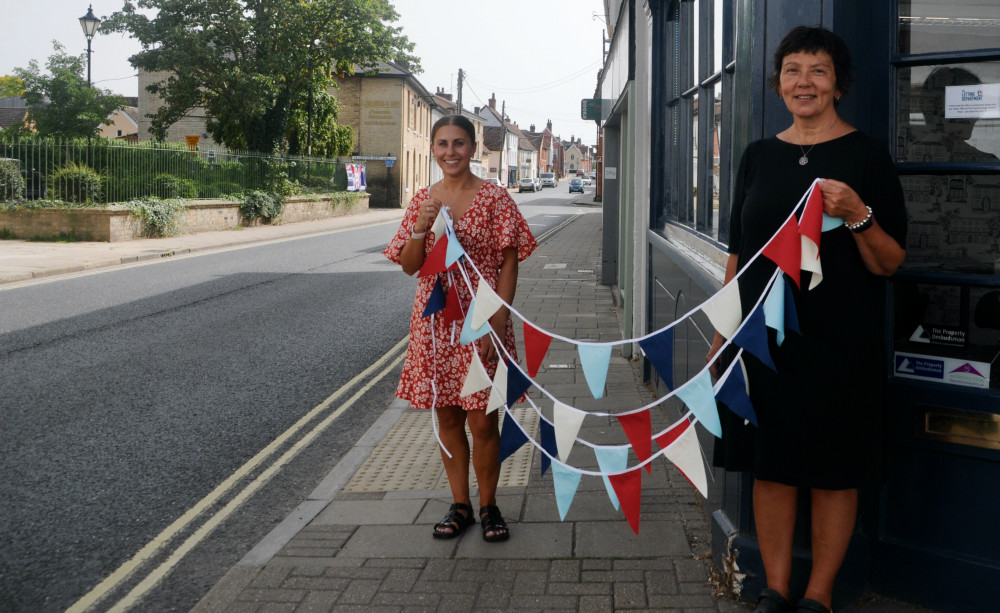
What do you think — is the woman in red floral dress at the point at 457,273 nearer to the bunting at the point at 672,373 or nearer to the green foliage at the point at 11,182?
the bunting at the point at 672,373

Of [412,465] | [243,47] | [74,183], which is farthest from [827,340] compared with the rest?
[243,47]

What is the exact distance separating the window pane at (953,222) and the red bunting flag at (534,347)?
130 cm

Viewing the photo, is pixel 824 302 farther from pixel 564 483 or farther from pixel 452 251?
pixel 452 251

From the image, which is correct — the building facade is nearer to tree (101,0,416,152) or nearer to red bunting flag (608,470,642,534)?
tree (101,0,416,152)

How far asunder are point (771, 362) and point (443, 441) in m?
1.70

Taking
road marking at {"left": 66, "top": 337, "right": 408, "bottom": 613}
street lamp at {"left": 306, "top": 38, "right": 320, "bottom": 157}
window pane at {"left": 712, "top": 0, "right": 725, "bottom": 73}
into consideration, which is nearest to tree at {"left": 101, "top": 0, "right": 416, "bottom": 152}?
street lamp at {"left": 306, "top": 38, "right": 320, "bottom": 157}

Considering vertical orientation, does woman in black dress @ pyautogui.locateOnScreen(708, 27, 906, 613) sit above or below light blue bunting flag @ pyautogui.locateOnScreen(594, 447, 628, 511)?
above

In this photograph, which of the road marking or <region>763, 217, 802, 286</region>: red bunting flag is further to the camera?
the road marking

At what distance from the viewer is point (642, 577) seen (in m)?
3.48

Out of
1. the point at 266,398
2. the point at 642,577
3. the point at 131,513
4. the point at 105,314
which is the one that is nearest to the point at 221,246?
the point at 105,314

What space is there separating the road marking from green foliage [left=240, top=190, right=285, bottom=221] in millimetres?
22903

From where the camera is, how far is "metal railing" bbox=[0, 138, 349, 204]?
68.7 ft

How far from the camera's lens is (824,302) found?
2.86 metres

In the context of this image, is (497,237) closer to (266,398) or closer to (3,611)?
(3,611)
